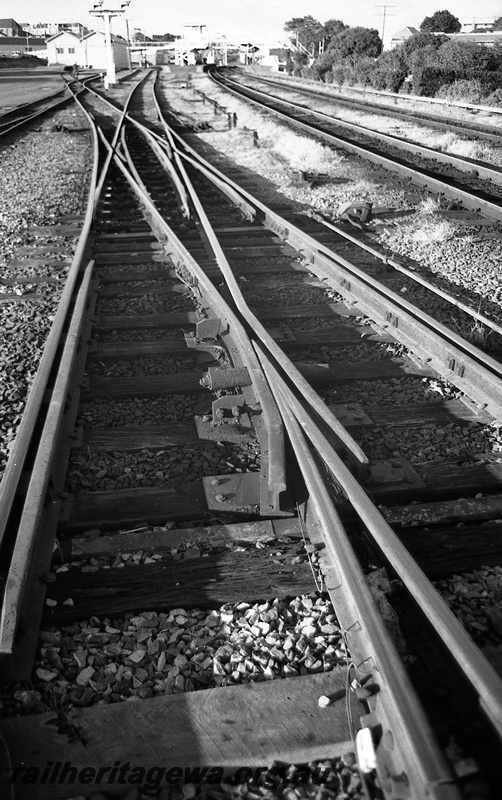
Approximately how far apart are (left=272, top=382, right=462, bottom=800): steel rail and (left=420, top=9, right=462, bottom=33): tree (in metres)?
74.9

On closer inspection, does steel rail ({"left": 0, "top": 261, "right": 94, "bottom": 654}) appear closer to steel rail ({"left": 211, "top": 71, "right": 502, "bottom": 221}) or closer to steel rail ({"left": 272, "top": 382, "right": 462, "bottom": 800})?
steel rail ({"left": 272, "top": 382, "right": 462, "bottom": 800})

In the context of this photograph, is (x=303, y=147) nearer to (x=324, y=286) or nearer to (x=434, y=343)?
(x=324, y=286)

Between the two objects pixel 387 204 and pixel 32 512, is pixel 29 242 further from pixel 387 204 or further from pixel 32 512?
pixel 32 512

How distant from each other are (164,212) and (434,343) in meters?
5.87

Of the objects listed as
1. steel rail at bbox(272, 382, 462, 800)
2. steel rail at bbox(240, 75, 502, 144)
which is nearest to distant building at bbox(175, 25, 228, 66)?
steel rail at bbox(240, 75, 502, 144)

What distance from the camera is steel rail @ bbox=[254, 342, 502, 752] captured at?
2.09 metres

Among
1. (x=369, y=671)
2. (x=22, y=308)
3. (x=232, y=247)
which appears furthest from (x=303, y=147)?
(x=369, y=671)

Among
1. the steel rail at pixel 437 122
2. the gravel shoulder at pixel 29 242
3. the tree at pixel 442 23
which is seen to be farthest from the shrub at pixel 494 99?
the tree at pixel 442 23

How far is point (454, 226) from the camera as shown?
358 inches

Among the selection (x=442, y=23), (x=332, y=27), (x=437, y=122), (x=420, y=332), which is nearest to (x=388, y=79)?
(x=437, y=122)

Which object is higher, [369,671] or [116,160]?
[116,160]

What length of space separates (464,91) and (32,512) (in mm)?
33672

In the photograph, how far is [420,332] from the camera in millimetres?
5168

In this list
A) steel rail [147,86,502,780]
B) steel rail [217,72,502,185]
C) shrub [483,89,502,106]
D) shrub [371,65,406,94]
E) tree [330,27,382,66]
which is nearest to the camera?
steel rail [147,86,502,780]
